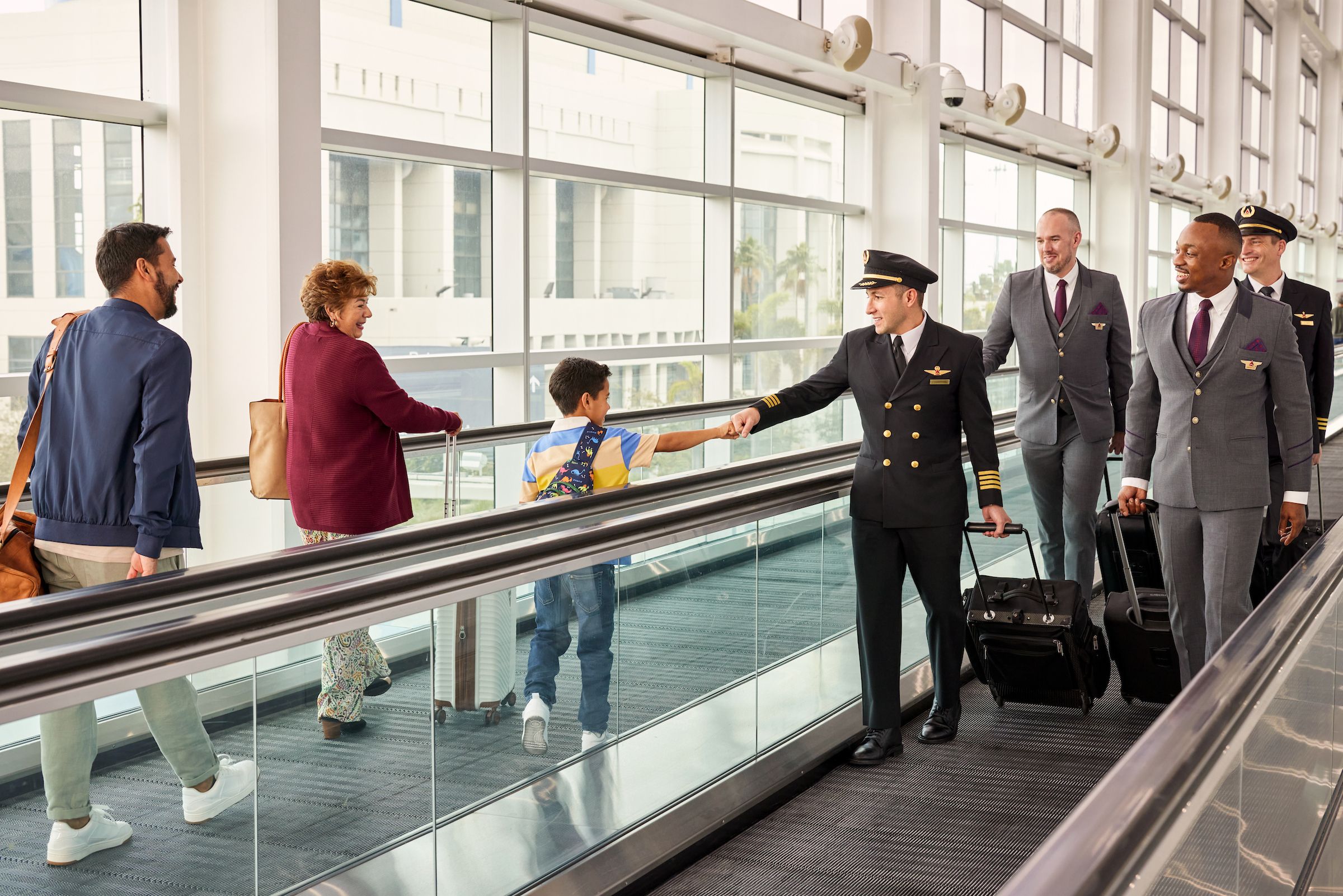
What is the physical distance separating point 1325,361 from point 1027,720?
1963 millimetres

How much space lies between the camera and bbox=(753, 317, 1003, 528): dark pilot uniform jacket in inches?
161

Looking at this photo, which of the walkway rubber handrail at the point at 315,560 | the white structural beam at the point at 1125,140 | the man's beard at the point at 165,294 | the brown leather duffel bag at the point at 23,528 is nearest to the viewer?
the walkway rubber handrail at the point at 315,560

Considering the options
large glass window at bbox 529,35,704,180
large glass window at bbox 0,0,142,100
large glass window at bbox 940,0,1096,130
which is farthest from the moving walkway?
large glass window at bbox 940,0,1096,130

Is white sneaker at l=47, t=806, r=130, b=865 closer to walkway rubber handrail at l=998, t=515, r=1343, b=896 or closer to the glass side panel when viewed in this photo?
walkway rubber handrail at l=998, t=515, r=1343, b=896

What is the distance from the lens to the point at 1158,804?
1.52m

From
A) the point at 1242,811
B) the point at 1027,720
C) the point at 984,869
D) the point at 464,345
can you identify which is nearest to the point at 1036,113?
the point at 464,345

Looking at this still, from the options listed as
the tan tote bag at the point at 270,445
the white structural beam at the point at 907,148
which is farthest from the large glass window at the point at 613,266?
the tan tote bag at the point at 270,445

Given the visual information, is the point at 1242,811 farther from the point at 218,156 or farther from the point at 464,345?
the point at 464,345

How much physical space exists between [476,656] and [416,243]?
603cm

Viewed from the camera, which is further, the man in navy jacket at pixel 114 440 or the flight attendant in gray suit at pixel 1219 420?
the flight attendant in gray suit at pixel 1219 420

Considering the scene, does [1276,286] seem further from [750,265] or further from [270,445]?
[750,265]

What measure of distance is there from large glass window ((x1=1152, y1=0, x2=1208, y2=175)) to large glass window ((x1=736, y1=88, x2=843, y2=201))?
1034cm

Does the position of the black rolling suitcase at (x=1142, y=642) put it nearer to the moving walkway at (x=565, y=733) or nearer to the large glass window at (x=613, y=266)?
the moving walkway at (x=565, y=733)

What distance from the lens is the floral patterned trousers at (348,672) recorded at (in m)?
2.41
